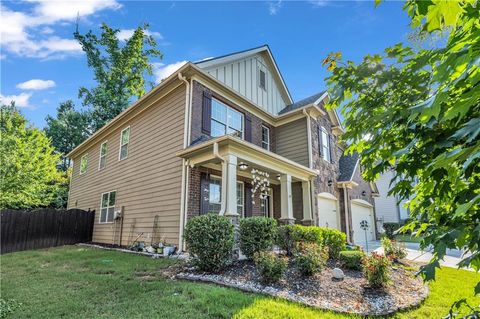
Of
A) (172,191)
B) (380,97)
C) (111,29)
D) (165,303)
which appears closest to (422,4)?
(380,97)

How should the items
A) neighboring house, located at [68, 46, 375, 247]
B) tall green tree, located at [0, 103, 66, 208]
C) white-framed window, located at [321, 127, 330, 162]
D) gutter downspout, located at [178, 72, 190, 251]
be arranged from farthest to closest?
tall green tree, located at [0, 103, 66, 208] < white-framed window, located at [321, 127, 330, 162] < neighboring house, located at [68, 46, 375, 247] < gutter downspout, located at [178, 72, 190, 251]

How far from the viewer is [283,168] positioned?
958 cm

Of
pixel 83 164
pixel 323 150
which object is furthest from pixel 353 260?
pixel 83 164

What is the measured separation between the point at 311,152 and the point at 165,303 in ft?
29.3

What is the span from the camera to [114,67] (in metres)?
23.6

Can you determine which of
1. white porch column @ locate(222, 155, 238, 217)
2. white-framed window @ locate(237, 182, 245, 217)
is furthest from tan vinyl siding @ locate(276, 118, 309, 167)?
white porch column @ locate(222, 155, 238, 217)

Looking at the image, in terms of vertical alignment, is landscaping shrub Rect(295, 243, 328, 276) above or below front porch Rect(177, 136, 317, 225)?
below

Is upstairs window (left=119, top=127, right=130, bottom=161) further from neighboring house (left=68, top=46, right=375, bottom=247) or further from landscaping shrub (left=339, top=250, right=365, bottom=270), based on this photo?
landscaping shrub (left=339, top=250, right=365, bottom=270)

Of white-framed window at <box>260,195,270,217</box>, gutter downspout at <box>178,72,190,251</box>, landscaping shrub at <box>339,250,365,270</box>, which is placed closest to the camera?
landscaping shrub at <box>339,250,365,270</box>

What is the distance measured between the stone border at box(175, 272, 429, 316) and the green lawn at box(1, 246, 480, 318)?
0.16m

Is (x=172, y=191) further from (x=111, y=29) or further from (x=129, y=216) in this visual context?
(x=111, y=29)

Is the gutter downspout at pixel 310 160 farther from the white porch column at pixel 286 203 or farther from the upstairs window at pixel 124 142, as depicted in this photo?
the upstairs window at pixel 124 142

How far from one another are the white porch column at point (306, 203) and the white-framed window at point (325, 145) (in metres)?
2.51

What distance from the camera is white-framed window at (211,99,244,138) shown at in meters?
9.81
